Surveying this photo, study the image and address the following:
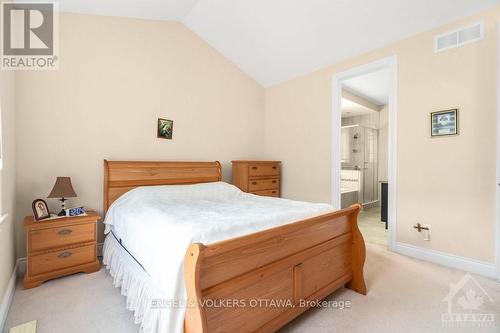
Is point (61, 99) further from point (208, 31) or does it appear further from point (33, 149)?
point (208, 31)

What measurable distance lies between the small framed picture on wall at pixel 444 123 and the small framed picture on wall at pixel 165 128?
323 centimetres

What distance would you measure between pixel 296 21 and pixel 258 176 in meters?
2.21

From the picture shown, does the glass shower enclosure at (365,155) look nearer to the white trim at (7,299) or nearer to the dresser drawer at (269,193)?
the dresser drawer at (269,193)

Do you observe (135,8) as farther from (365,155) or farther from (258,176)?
(365,155)

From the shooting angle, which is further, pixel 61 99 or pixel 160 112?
pixel 160 112

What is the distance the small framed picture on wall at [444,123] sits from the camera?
8.49ft

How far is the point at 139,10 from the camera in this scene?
302 cm

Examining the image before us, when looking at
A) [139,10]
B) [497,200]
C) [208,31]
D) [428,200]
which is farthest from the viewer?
[208,31]

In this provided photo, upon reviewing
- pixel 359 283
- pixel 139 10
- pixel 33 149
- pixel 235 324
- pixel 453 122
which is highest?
pixel 139 10

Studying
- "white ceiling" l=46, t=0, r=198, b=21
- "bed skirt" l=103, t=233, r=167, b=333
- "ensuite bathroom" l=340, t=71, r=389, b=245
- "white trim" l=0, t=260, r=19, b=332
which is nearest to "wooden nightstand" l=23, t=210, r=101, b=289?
"white trim" l=0, t=260, r=19, b=332

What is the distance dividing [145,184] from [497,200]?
3.75m

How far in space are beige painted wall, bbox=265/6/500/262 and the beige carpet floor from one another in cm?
48

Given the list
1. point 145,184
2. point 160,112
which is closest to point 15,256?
point 145,184

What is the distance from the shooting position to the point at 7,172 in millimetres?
2018
